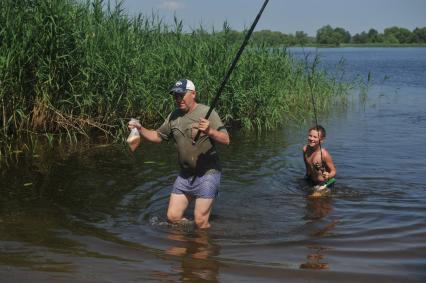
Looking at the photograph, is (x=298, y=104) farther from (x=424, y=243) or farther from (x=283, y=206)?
(x=424, y=243)

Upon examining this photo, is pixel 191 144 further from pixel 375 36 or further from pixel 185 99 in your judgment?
pixel 375 36

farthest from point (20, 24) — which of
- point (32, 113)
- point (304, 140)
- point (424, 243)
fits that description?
point (424, 243)

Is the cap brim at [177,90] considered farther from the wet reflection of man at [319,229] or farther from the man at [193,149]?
the wet reflection of man at [319,229]

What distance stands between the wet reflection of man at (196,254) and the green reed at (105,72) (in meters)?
5.06

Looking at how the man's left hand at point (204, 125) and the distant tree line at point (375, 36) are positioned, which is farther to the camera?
the distant tree line at point (375, 36)

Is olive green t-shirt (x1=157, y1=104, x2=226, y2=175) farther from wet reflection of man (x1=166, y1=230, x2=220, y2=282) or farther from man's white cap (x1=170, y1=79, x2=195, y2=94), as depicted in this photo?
wet reflection of man (x1=166, y1=230, x2=220, y2=282)

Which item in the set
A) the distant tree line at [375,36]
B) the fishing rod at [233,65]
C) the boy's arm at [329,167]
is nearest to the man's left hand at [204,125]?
the fishing rod at [233,65]

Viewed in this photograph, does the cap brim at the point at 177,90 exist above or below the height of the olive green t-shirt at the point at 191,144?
above

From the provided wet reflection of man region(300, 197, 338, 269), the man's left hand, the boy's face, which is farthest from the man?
the boy's face

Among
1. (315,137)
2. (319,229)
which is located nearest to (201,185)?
(319,229)

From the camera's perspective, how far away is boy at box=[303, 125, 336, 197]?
25.8 feet

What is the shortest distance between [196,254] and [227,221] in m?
1.45

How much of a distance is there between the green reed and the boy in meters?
4.17

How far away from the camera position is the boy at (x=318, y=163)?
7.85m
